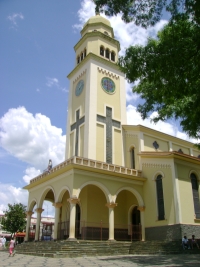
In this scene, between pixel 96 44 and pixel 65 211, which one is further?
pixel 96 44

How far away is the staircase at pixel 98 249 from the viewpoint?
15211 mm

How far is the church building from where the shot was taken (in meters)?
19.3

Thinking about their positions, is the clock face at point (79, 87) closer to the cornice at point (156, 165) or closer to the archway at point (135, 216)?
the cornice at point (156, 165)

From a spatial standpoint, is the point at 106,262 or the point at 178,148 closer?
the point at 106,262

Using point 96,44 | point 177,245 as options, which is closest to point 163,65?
point 177,245

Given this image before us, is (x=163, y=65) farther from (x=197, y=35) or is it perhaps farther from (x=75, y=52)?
(x=75, y=52)

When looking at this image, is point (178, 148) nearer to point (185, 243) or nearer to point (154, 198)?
point (154, 198)

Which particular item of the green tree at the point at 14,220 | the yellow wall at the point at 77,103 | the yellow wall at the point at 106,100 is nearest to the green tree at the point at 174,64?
the yellow wall at the point at 106,100

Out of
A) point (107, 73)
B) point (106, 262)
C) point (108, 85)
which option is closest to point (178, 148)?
point (108, 85)

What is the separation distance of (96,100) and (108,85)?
279 centimetres

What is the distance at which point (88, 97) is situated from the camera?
83.6 feet

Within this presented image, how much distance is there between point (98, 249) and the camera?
1611 cm

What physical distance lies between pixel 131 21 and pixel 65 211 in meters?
17.0

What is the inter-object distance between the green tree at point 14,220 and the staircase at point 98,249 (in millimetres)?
22200
